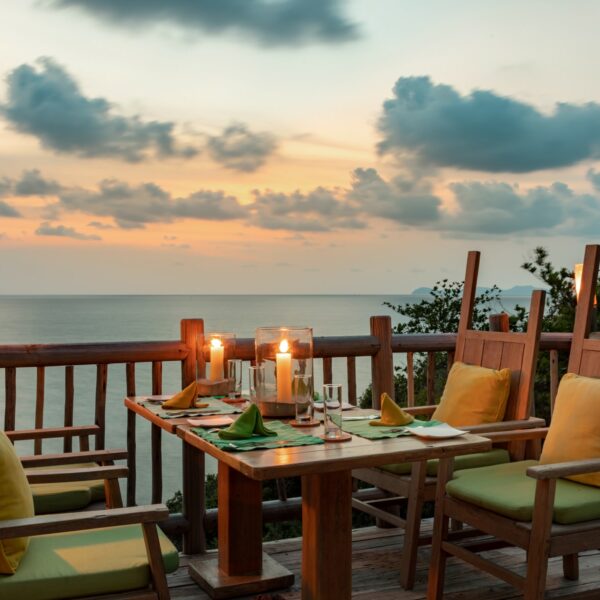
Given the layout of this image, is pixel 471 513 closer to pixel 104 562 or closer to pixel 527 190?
pixel 104 562

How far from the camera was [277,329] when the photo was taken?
2842 millimetres

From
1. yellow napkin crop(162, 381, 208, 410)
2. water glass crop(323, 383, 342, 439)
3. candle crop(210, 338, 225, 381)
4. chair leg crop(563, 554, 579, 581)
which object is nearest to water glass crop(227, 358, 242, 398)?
candle crop(210, 338, 225, 381)

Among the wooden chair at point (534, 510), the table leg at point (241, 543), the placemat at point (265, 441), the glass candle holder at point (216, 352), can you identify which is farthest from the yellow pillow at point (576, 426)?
the glass candle holder at point (216, 352)

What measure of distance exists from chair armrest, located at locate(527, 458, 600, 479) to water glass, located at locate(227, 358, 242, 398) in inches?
50.1

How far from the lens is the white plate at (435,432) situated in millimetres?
2355

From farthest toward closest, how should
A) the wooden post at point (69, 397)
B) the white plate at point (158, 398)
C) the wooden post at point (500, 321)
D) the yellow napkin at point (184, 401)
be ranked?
the wooden post at point (500, 321) < the wooden post at point (69, 397) < the white plate at point (158, 398) < the yellow napkin at point (184, 401)

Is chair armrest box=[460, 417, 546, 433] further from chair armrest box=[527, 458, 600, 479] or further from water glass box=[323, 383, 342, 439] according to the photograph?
water glass box=[323, 383, 342, 439]

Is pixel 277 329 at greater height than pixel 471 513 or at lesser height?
greater

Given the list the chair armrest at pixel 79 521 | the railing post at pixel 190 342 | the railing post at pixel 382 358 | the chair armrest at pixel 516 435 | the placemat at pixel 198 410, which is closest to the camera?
the chair armrest at pixel 79 521

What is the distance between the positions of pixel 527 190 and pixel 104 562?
15.1 meters

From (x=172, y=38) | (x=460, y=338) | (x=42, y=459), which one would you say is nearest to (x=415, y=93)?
(x=172, y=38)

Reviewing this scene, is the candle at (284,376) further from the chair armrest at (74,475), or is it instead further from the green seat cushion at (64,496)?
the green seat cushion at (64,496)

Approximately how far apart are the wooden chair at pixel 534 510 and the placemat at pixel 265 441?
2.41 ft

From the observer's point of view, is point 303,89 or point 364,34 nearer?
point 364,34
